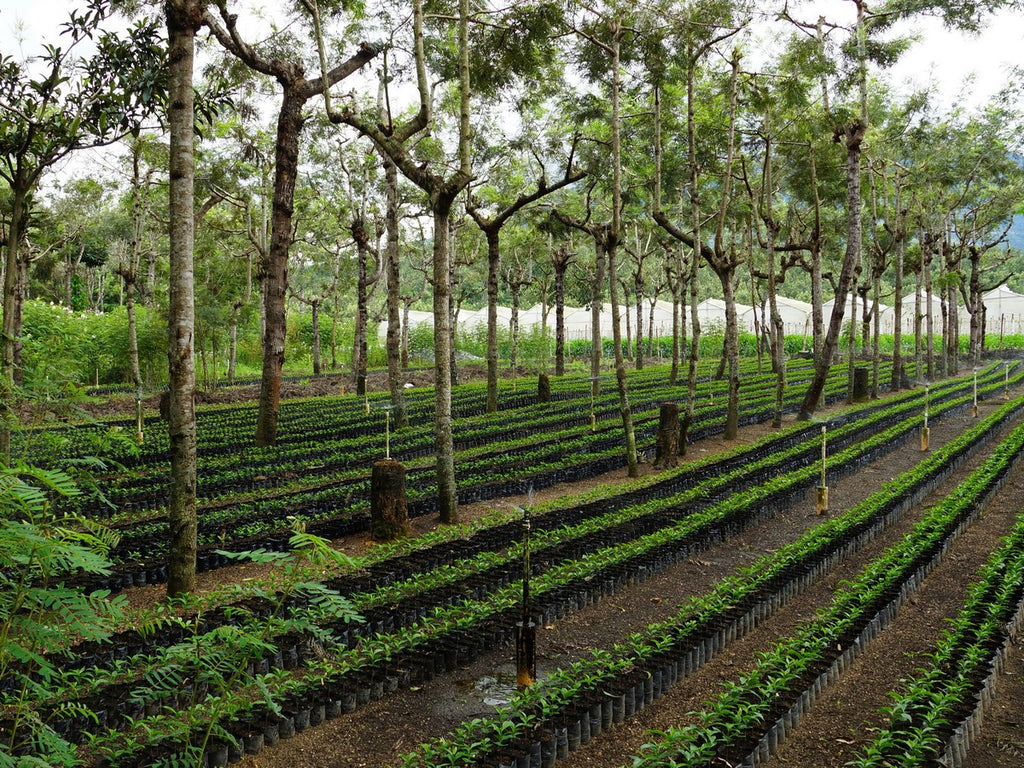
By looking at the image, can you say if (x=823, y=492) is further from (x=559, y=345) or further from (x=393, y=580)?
(x=559, y=345)

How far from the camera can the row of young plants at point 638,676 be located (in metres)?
4.86

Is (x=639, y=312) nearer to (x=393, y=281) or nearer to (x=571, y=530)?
(x=393, y=281)

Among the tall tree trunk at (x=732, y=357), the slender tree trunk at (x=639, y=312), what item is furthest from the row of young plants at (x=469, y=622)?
the slender tree trunk at (x=639, y=312)

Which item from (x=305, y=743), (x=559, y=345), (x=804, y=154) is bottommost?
(x=305, y=743)

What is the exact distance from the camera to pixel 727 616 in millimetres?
7039

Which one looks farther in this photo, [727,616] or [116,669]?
[727,616]

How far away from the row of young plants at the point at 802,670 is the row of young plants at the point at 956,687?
3.8 inches

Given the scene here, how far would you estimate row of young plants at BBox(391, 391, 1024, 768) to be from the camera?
4859 millimetres

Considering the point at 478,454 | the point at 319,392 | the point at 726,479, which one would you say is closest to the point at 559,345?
the point at 319,392

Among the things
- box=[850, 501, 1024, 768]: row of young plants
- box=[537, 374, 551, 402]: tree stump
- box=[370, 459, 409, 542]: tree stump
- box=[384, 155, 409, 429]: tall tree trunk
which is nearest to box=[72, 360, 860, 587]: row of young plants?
box=[370, 459, 409, 542]: tree stump

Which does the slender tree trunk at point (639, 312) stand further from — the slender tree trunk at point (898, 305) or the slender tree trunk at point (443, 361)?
the slender tree trunk at point (443, 361)

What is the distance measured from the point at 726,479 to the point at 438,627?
7.36 meters

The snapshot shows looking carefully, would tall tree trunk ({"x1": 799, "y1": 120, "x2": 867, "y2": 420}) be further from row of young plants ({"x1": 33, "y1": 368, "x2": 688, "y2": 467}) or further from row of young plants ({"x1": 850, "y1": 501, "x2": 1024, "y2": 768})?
row of young plants ({"x1": 850, "y1": 501, "x2": 1024, "y2": 768})

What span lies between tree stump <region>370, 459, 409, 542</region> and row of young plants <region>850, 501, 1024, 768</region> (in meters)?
5.93
